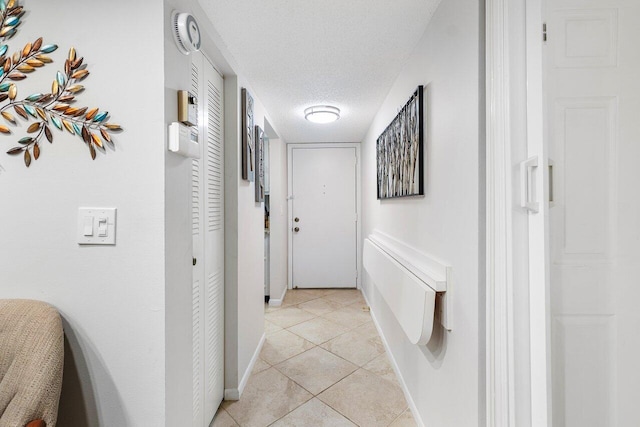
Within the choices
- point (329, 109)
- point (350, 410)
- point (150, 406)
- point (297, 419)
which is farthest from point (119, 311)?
point (329, 109)

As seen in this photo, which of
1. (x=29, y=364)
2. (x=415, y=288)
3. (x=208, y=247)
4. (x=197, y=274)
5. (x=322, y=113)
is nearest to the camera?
(x=29, y=364)

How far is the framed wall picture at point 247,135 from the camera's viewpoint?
2021mm

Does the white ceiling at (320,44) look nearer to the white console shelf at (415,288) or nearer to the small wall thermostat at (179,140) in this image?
the small wall thermostat at (179,140)

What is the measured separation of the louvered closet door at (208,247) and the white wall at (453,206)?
3.94ft

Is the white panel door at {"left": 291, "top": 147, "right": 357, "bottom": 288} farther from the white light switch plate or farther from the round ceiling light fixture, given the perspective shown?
the white light switch plate

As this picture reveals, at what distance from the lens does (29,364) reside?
0.88m

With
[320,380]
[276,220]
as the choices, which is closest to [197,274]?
[320,380]

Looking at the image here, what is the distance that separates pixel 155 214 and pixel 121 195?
0.14 metres

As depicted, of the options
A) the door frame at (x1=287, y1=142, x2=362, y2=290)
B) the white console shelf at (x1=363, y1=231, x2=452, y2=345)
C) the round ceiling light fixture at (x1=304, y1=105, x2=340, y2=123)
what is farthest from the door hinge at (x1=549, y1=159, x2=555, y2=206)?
the door frame at (x1=287, y1=142, x2=362, y2=290)

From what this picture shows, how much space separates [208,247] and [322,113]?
1.72 metres

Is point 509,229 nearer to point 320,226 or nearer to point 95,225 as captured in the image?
point 95,225

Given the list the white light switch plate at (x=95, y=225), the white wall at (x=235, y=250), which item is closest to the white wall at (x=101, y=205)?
the white light switch plate at (x=95, y=225)

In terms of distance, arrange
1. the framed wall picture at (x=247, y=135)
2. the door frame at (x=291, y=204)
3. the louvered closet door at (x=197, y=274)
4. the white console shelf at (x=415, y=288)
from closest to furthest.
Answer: the white console shelf at (x=415, y=288) < the louvered closet door at (x=197, y=274) < the framed wall picture at (x=247, y=135) < the door frame at (x=291, y=204)

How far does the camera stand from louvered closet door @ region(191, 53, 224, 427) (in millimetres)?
1519
